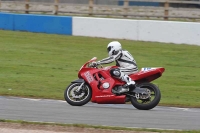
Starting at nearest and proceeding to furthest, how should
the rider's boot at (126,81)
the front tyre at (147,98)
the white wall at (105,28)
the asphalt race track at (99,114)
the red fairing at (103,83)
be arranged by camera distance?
1. the asphalt race track at (99,114)
2. the front tyre at (147,98)
3. the rider's boot at (126,81)
4. the red fairing at (103,83)
5. the white wall at (105,28)

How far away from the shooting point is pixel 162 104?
11953 millimetres

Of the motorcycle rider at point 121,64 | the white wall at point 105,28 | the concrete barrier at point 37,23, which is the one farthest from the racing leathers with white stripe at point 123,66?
the concrete barrier at point 37,23

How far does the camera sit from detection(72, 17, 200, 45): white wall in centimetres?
2095

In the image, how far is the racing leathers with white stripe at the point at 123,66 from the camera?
11.1 metres

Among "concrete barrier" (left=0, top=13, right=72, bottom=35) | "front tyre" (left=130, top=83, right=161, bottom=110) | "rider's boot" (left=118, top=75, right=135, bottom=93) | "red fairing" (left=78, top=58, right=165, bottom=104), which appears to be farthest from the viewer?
"concrete barrier" (left=0, top=13, right=72, bottom=35)

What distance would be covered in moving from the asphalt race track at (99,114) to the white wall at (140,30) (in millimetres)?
9834

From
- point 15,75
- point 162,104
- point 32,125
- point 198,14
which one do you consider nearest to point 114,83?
point 162,104

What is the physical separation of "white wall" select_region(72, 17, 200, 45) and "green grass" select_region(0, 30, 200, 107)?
9.8 inches

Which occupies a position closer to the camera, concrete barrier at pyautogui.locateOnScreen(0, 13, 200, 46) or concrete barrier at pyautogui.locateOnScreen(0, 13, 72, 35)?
concrete barrier at pyautogui.locateOnScreen(0, 13, 200, 46)

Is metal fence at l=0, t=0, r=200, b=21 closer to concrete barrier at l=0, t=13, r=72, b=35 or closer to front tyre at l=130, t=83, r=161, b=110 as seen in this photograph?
concrete barrier at l=0, t=13, r=72, b=35

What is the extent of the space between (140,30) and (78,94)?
11.2m

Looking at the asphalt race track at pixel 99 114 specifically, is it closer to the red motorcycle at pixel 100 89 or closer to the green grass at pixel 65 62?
the red motorcycle at pixel 100 89

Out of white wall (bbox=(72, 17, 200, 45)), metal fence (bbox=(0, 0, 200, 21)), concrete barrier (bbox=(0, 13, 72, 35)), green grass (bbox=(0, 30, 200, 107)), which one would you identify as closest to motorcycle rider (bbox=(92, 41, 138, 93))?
green grass (bbox=(0, 30, 200, 107))

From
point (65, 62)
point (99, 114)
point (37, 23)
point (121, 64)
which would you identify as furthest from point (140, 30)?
point (99, 114)
